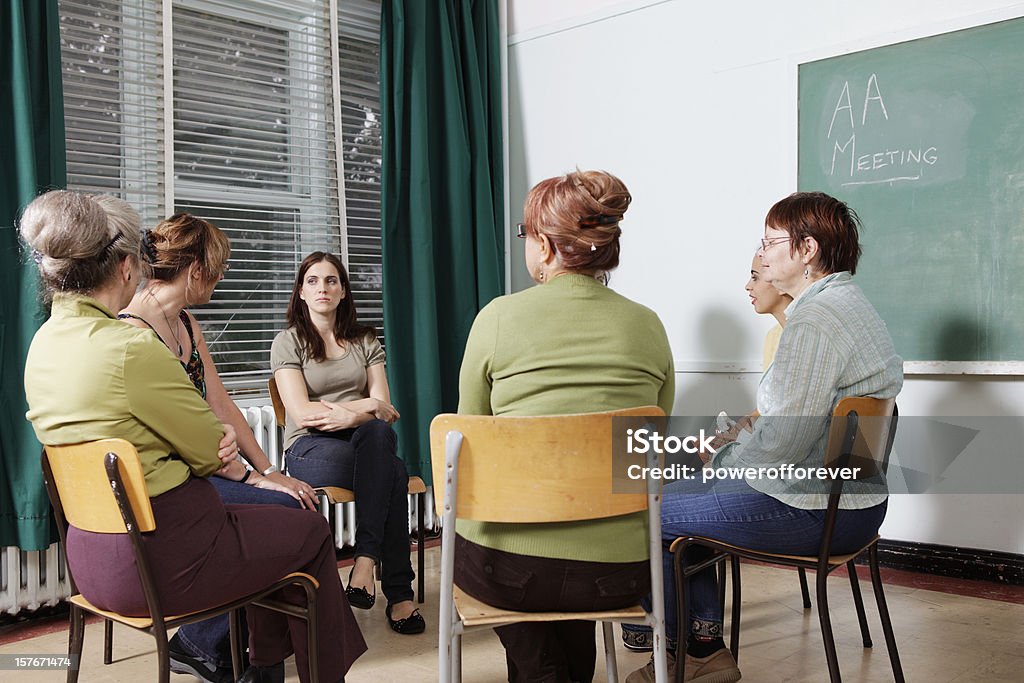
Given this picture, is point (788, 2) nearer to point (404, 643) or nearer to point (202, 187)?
point (202, 187)

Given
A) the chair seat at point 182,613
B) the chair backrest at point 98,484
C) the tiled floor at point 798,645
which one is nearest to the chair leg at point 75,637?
the chair seat at point 182,613

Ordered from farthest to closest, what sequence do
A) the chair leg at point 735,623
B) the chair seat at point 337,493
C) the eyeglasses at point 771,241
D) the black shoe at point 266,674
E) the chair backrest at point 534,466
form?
the chair seat at point 337,493 < the chair leg at point 735,623 < the eyeglasses at point 771,241 < the black shoe at point 266,674 < the chair backrest at point 534,466

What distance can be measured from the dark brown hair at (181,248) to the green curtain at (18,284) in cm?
61

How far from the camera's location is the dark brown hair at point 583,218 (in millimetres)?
1748

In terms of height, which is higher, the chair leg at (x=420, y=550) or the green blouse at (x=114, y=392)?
the green blouse at (x=114, y=392)

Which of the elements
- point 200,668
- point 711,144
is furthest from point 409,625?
point 711,144

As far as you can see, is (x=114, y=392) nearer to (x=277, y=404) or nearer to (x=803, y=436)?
(x=803, y=436)

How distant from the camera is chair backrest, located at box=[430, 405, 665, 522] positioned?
154 centimetres

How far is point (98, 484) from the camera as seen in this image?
5.41ft

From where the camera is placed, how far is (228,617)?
2.26 meters

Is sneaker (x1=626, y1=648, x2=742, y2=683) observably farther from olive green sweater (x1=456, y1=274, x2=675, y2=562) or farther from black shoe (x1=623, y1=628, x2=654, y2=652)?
olive green sweater (x1=456, y1=274, x2=675, y2=562)

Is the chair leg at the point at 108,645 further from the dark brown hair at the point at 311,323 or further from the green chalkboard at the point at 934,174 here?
the green chalkboard at the point at 934,174

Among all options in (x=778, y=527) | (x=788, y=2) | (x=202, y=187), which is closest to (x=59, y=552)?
(x=202, y=187)

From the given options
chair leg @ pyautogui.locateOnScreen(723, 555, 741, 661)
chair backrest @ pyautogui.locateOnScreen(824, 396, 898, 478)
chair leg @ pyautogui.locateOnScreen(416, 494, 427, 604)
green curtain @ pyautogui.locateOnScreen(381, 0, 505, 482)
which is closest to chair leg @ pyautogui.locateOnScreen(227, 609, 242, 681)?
chair leg @ pyautogui.locateOnScreen(416, 494, 427, 604)
